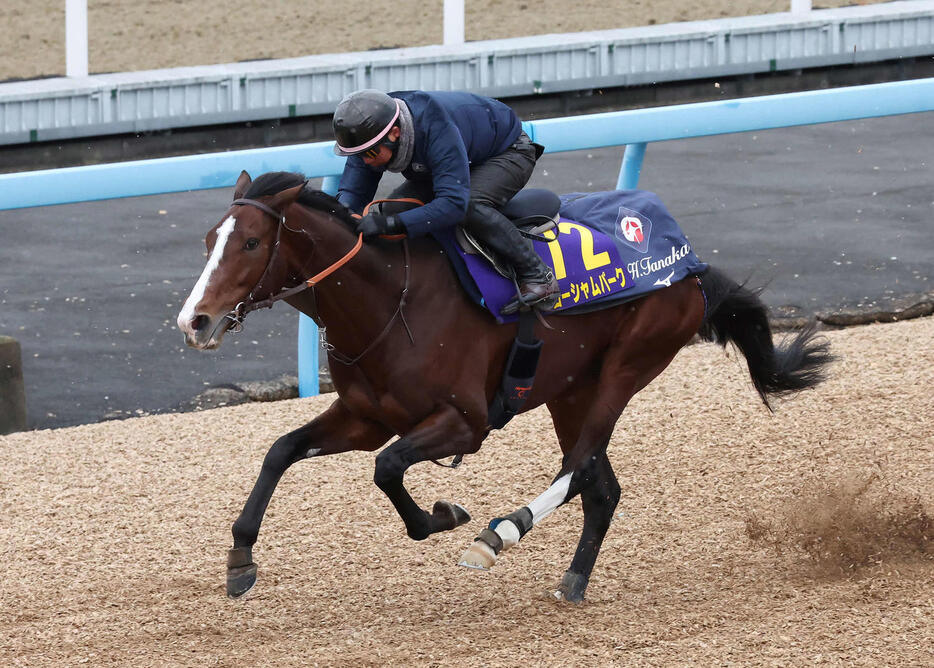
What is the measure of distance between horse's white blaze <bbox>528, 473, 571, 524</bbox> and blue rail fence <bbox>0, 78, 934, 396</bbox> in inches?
81.0

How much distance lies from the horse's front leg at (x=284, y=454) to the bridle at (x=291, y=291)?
234mm

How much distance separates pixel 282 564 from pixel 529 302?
4.76ft

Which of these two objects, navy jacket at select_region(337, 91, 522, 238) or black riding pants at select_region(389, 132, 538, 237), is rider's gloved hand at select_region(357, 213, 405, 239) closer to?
navy jacket at select_region(337, 91, 522, 238)

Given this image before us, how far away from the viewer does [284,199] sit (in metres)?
4.17

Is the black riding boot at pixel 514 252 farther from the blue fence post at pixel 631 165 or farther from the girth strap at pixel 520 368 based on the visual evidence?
the blue fence post at pixel 631 165

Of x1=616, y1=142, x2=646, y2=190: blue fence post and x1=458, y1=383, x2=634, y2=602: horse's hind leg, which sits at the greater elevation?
x1=616, y1=142, x2=646, y2=190: blue fence post

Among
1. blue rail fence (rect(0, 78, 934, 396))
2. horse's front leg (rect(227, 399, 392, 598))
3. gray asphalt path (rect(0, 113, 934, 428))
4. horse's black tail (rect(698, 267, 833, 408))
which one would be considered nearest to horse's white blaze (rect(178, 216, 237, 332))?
horse's front leg (rect(227, 399, 392, 598))

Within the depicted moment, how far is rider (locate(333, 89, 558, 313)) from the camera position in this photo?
14.2 feet

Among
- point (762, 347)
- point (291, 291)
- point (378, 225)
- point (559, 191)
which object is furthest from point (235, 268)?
point (559, 191)

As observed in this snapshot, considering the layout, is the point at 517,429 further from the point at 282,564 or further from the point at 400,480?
the point at 400,480

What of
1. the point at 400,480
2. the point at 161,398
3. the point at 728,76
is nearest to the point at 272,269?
the point at 400,480

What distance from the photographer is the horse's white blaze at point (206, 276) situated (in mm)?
3922

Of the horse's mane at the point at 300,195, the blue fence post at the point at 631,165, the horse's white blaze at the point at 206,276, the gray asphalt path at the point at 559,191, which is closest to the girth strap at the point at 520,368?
the horse's mane at the point at 300,195

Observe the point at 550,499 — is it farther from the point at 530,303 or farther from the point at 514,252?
the point at 514,252
